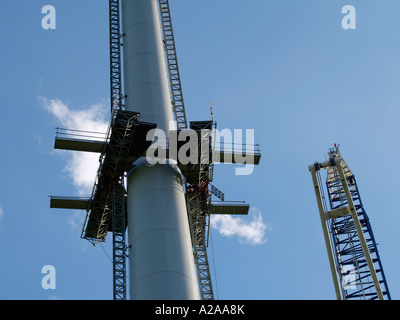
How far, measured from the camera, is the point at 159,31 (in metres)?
67.0

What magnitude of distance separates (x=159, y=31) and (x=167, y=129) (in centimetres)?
1599

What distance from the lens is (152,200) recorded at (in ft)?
166

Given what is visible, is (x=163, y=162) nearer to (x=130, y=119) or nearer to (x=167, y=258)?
(x=130, y=119)

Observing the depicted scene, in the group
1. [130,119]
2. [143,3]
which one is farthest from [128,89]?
[143,3]

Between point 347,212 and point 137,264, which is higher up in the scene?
point 347,212

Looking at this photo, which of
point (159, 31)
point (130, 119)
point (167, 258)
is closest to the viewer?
point (167, 258)

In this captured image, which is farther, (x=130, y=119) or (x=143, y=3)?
(x=143, y=3)

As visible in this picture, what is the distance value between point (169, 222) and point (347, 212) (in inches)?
1422

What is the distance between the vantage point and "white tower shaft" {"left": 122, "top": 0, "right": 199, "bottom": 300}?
45.7 meters

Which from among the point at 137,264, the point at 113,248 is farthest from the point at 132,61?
the point at 137,264

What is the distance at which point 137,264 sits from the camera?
47.1 meters

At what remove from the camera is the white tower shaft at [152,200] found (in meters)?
45.7

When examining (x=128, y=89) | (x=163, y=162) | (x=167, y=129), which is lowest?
(x=163, y=162)
